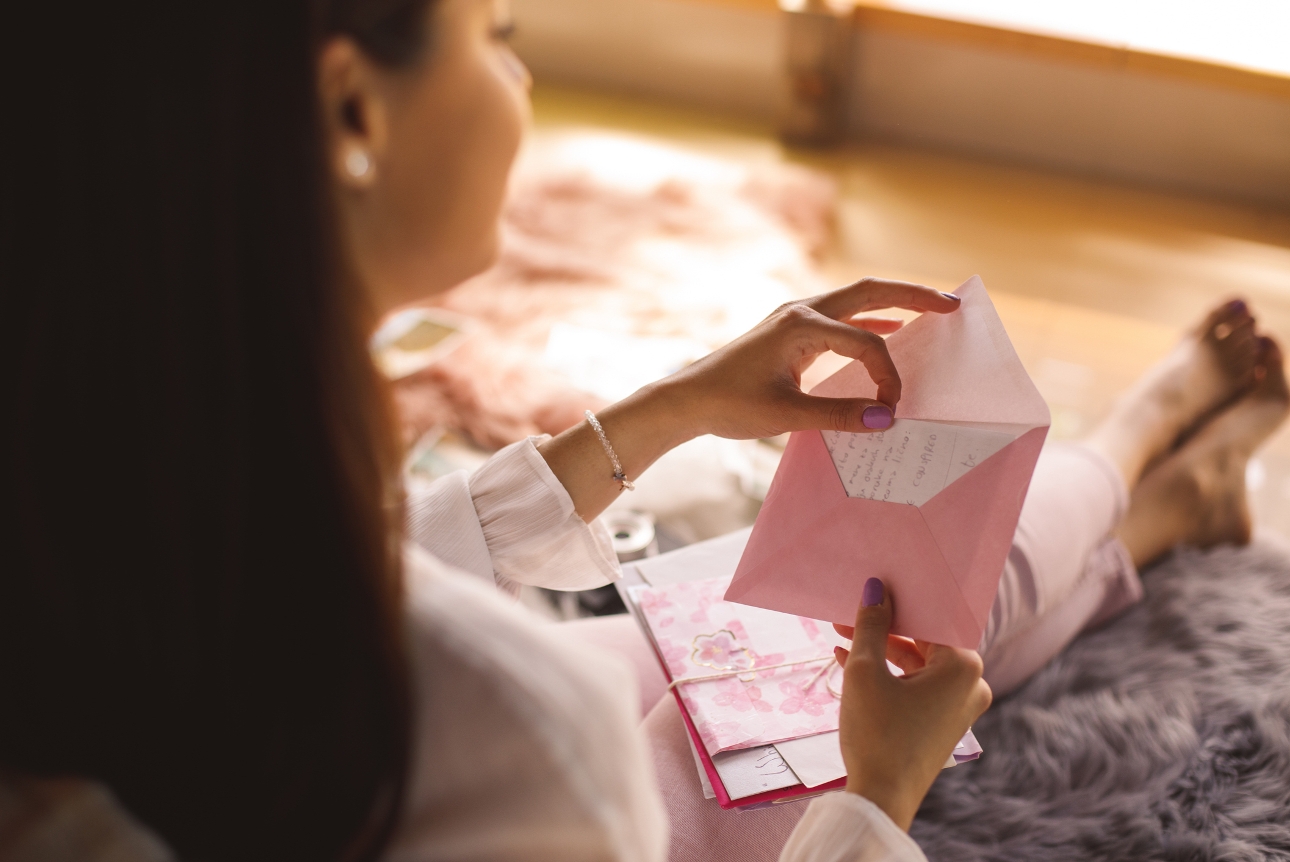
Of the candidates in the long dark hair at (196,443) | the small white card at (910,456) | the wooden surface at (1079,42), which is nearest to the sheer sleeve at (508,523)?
the small white card at (910,456)

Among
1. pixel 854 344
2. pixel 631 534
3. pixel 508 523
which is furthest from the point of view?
pixel 631 534

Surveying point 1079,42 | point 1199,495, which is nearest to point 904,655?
point 1199,495

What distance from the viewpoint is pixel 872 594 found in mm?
685

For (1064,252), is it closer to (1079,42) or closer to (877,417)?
(1079,42)

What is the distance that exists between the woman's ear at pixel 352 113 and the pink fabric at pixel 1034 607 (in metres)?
0.52

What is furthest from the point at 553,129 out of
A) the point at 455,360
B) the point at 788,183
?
the point at 455,360

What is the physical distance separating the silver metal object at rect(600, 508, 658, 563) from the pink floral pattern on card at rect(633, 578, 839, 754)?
27 cm

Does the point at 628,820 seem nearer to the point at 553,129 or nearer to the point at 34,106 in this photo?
the point at 34,106

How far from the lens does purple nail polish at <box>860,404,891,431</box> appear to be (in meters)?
0.69

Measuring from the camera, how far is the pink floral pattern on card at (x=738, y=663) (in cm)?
75

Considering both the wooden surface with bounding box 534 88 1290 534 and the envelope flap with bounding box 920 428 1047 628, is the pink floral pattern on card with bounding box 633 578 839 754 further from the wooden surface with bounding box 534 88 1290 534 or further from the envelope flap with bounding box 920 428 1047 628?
the wooden surface with bounding box 534 88 1290 534

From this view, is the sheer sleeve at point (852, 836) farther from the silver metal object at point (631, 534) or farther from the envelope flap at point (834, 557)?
the silver metal object at point (631, 534)

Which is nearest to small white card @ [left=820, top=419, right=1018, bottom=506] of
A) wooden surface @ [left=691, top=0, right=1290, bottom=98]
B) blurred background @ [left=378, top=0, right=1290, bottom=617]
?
blurred background @ [left=378, top=0, right=1290, bottom=617]

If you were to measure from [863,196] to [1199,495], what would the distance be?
126 cm
